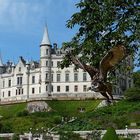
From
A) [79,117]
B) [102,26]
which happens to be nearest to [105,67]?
[102,26]

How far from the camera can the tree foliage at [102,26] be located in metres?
9.80

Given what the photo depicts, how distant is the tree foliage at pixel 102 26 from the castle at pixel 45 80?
205ft

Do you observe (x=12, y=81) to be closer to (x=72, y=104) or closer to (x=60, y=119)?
(x=72, y=104)

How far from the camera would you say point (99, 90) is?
7.95 m

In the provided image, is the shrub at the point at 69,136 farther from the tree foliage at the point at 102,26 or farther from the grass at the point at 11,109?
the grass at the point at 11,109

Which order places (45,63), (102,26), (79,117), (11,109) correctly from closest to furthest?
(102,26) < (79,117) < (11,109) < (45,63)

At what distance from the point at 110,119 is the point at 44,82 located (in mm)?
37859

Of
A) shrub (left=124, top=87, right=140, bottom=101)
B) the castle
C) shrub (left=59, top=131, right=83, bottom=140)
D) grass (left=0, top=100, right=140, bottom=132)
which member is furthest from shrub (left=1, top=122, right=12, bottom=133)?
the castle

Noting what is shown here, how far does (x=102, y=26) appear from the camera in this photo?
32.9ft

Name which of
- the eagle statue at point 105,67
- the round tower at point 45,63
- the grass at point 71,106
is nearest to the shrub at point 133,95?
the grass at point 71,106

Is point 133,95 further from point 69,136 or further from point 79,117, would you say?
point 69,136

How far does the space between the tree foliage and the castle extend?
62571 mm

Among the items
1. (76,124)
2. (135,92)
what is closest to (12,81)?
(135,92)

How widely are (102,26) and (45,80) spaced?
222 feet
